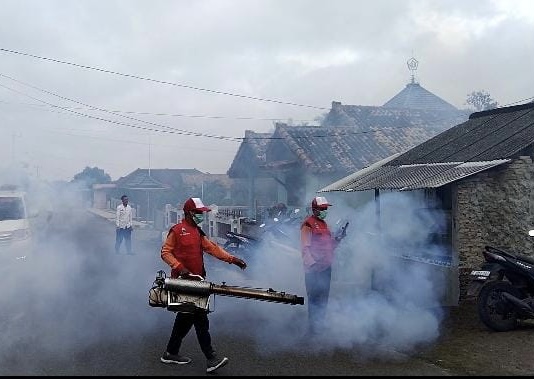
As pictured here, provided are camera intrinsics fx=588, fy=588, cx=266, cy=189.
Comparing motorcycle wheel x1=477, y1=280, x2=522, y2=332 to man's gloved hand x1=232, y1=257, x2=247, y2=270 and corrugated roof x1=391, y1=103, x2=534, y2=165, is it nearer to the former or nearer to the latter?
corrugated roof x1=391, y1=103, x2=534, y2=165

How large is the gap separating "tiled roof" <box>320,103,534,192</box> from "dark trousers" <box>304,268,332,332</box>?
8.61 feet

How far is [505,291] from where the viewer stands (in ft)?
25.8

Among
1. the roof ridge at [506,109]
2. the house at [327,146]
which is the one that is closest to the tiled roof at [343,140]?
the house at [327,146]

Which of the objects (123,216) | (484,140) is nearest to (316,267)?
(484,140)

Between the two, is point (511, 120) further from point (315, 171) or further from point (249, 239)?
point (315, 171)

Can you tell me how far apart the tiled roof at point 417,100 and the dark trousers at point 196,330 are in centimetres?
3355

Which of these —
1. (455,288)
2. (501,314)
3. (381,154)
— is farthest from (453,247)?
(381,154)

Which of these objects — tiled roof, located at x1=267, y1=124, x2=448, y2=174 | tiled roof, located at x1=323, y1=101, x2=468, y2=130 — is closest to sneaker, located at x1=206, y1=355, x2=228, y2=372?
tiled roof, located at x1=267, y1=124, x2=448, y2=174

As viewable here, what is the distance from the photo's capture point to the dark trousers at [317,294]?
7.69m

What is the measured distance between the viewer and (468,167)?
32.4 ft

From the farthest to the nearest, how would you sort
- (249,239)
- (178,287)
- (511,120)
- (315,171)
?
(315,171) < (249,239) < (511,120) < (178,287)

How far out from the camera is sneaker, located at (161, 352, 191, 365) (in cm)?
625

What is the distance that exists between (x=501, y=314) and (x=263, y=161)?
18.6 m

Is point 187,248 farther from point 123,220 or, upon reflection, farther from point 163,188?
point 163,188
